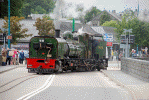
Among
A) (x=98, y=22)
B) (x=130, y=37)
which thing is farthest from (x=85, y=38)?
(x=98, y=22)

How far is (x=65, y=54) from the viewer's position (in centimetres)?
2662

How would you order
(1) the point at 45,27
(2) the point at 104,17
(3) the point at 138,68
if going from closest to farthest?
(3) the point at 138,68 < (1) the point at 45,27 < (2) the point at 104,17

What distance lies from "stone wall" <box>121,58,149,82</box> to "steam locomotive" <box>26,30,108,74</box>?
342 cm

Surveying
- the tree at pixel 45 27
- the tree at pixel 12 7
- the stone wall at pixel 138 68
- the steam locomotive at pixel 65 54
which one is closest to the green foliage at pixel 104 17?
the tree at pixel 45 27

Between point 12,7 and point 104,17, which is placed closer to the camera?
point 12,7

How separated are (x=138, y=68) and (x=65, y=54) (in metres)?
7.43

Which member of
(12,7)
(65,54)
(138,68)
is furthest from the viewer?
(12,7)

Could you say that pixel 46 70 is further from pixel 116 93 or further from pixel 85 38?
pixel 116 93

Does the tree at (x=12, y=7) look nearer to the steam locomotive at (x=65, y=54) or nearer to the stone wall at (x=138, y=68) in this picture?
the steam locomotive at (x=65, y=54)

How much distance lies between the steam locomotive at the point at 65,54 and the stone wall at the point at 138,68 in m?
3.42

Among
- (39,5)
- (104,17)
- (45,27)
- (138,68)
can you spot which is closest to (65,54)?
(39,5)

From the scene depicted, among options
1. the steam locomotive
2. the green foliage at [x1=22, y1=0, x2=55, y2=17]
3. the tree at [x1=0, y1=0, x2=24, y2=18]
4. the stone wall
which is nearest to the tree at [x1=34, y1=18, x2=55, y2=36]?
the tree at [x1=0, y1=0, x2=24, y2=18]

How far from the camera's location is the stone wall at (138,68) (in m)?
18.5

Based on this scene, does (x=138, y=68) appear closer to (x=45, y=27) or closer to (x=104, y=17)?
(x=45, y=27)
